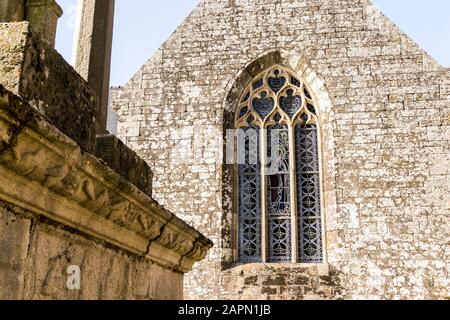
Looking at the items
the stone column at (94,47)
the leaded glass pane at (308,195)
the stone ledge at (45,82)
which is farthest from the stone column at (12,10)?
the leaded glass pane at (308,195)

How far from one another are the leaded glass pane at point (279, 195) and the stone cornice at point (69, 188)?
5993 mm

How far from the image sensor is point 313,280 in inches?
290

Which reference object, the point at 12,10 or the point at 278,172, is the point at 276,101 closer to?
the point at 278,172

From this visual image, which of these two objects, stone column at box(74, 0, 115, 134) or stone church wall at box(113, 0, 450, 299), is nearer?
stone column at box(74, 0, 115, 134)

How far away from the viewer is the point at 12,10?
1.80 metres

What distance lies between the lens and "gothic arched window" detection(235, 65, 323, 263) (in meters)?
7.96

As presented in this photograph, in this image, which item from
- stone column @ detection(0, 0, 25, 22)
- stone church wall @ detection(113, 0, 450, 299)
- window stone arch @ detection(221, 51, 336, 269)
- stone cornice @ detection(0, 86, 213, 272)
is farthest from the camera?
window stone arch @ detection(221, 51, 336, 269)

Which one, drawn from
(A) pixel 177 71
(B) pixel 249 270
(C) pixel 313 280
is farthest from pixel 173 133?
(C) pixel 313 280

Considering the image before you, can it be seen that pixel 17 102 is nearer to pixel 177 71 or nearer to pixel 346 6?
pixel 177 71

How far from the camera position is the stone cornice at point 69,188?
1131 millimetres

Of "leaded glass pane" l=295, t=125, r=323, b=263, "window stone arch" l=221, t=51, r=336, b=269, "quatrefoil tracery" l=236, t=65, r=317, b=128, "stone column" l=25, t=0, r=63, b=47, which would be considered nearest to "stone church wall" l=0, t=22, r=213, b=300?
"stone column" l=25, t=0, r=63, b=47

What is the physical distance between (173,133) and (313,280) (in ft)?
10.0

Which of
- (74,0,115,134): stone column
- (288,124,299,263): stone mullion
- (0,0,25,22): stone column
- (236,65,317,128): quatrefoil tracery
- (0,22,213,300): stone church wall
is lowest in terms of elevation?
(0,22,213,300): stone church wall

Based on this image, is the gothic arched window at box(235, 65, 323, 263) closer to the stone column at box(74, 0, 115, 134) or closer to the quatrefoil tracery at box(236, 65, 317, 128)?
the quatrefoil tracery at box(236, 65, 317, 128)
